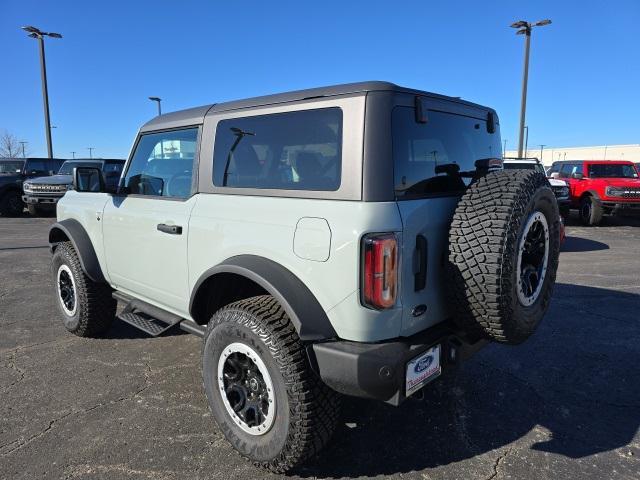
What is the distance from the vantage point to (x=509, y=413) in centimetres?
303

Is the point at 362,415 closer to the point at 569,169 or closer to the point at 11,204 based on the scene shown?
the point at 569,169

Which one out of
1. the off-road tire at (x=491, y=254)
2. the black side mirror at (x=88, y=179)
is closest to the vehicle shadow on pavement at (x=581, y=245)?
the off-road tire at (x=491, y=254)

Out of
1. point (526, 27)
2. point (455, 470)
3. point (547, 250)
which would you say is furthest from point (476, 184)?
point (526, 27)

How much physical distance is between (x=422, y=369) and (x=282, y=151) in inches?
53.4

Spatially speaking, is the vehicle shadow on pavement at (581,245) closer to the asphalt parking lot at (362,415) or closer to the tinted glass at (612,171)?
the tinted glass at (612,171)

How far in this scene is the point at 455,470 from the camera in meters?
2.46

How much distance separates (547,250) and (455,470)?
4.30 feet

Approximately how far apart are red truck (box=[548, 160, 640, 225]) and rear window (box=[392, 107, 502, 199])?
465 inches

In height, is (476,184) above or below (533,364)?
above

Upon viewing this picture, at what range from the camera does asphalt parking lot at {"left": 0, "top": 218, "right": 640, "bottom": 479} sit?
Result: 249cm

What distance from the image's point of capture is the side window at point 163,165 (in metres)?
3.13

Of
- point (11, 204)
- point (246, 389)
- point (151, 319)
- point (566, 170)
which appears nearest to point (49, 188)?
point (11, 204)

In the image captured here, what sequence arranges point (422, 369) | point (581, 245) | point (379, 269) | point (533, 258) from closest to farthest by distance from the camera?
1. point (379, 269)
2. point (422, 369)
3. point (533, 258)
4. point (581, 245)

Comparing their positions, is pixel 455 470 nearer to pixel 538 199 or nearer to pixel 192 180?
pixel 538 199
